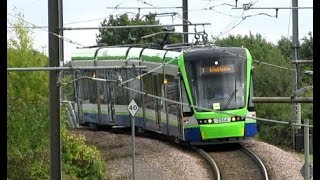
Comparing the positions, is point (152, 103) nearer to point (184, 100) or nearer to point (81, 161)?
point (184, 100)

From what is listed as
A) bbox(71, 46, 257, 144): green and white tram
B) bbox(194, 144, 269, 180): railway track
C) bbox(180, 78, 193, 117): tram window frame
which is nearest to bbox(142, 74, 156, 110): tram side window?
bbox(71, 46, 257, 144): green and white tram

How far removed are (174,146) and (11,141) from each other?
256 inches

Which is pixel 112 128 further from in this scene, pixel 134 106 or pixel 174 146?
pixel 134 106

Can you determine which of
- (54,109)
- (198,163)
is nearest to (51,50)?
(54,109)

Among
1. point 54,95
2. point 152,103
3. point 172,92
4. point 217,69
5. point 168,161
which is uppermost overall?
point 217,69

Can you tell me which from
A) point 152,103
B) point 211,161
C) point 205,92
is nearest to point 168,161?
point 211,161

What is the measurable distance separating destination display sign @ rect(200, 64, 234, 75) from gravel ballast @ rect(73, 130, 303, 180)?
2.52m

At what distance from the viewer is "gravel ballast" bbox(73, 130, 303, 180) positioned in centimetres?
1994

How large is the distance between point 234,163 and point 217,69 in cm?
274

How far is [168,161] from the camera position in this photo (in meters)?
21.6

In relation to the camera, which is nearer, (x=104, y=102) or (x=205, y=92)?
(x=205, y=92)

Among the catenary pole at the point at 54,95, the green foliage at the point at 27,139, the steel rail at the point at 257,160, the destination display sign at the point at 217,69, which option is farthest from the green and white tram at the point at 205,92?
the catenary pole at the point at 54,95

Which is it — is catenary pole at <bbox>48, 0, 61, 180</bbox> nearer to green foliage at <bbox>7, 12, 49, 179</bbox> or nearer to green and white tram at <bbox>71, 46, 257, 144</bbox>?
green foliage at <bbox>7, 12, 49, 179</bbox>

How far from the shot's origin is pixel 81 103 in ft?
103
